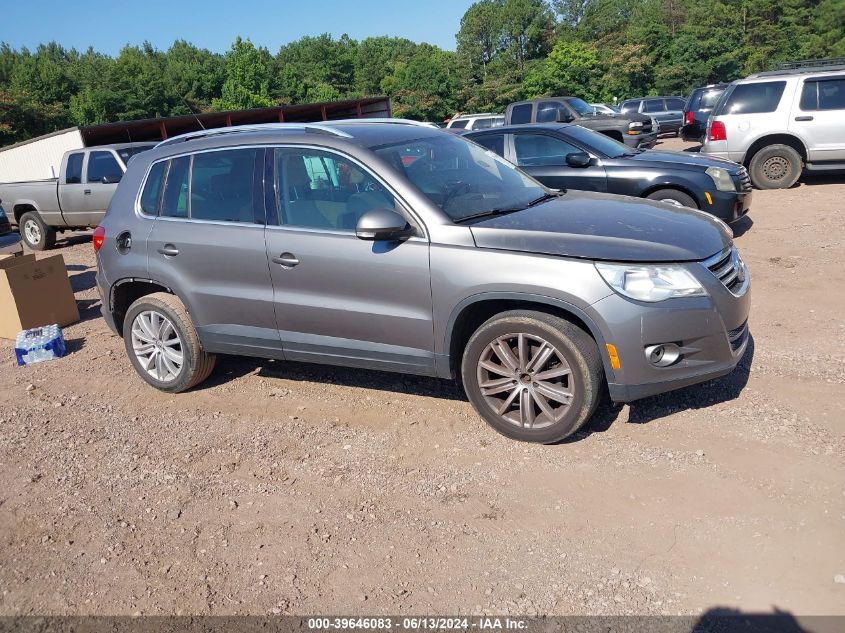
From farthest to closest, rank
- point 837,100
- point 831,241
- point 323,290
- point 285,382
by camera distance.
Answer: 1. point 837,100
2. point 831,241
3. point 285,382
4. point 323,290

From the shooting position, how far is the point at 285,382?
18.4ft

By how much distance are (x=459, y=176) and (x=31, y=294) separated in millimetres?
5133

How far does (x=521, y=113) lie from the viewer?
61.5ft

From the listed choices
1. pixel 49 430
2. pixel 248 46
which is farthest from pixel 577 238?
pixel 248 46

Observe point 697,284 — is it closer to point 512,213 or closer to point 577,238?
point 577,238

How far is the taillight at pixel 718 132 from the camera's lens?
1189 centimetres

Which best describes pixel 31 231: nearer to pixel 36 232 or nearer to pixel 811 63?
pixel 36 232

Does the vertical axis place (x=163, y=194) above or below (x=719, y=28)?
below

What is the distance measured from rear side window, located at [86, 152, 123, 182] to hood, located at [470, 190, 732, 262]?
10.1 m

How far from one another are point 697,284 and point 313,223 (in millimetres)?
2331

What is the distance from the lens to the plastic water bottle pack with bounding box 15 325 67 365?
6.69 metres

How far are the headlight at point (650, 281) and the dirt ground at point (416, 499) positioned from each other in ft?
2.86

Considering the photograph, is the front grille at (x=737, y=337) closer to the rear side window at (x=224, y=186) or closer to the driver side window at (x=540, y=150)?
the rear side window at (x=224, y=186)

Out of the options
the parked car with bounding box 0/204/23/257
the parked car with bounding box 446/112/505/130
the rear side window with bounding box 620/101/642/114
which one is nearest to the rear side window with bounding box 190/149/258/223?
the parked car with bounding box 0/204/23/257
